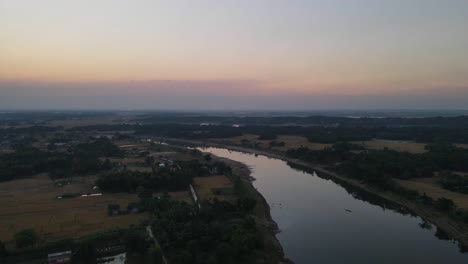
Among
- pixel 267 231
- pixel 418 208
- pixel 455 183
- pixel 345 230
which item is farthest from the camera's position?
pixel 455 183

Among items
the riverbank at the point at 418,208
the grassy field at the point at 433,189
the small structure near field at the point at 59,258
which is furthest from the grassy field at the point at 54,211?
the grassy field at the point at 433,189

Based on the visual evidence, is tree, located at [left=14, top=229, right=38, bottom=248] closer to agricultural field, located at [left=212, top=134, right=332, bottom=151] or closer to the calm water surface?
the calm water surface

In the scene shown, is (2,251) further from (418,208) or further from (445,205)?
(445,205)

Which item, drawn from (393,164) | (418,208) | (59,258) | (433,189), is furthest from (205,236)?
(393,164)

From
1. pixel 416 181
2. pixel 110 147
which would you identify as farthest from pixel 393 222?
pixel 110 147

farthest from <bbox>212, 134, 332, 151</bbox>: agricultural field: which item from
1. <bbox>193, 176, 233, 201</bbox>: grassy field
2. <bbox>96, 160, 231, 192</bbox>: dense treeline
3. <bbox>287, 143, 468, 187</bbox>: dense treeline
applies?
<bbox>96, 160, 231, 192</bbox>: dense treeline

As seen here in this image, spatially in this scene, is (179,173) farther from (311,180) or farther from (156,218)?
(311,180)
